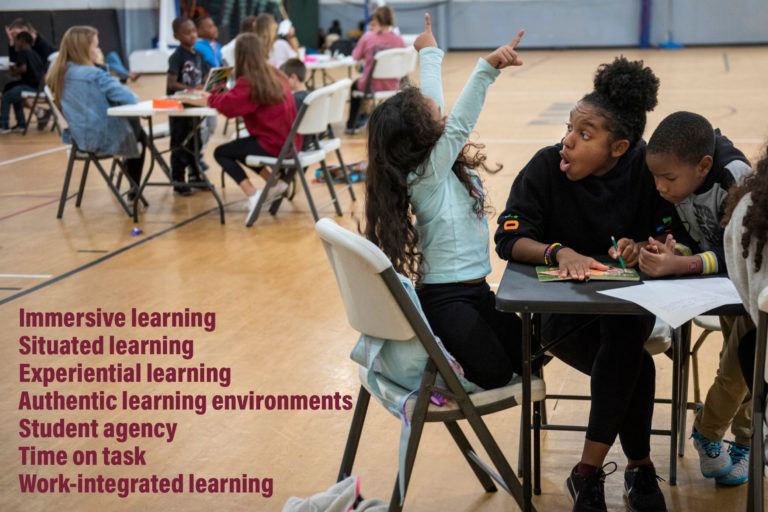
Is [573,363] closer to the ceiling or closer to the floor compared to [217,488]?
closer to the ceiling

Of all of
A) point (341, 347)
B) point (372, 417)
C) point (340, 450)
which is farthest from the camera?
point (341, 347)

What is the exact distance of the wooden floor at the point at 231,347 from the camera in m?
2.46

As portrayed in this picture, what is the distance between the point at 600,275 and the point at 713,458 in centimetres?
68

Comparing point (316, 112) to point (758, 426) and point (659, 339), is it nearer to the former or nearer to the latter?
point (659, 339)

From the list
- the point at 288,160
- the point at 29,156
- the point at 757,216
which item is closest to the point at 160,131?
the point at 288,160

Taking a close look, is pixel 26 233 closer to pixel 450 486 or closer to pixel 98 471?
pixel 98 471

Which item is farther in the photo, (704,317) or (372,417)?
(372,417)

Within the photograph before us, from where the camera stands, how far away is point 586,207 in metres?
2.30

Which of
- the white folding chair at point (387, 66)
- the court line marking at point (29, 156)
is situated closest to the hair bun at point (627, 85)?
the white folding chair at point (387, 66)

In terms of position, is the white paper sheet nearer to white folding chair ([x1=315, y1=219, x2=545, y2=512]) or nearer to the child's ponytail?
white folding chair ([x1=315, y1=219, x2=545, y2=512])

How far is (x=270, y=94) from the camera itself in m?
5.39

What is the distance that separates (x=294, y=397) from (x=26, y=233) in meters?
3.05

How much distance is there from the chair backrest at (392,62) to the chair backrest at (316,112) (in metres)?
3.07

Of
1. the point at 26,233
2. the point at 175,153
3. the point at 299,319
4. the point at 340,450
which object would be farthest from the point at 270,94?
the point at 340,450
